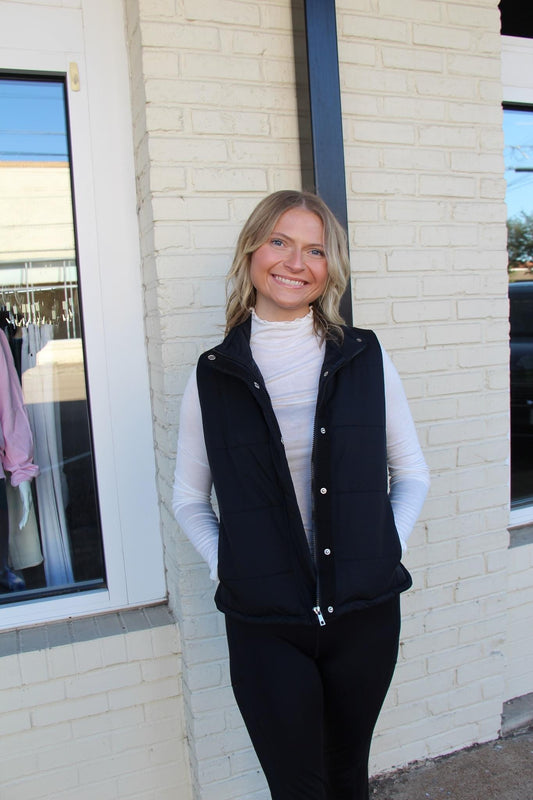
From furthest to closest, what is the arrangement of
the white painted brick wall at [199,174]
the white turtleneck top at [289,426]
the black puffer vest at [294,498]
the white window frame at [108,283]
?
the white window frame at [108,283]
the white painted brick wall at [199,174]
the white turtleneck top at [289,426]
the black puffer vest at [294,498]

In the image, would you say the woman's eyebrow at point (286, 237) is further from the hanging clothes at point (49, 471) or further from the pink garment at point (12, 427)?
the pink garment at point (12, 427)

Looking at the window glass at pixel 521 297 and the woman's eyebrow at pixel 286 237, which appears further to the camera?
the window glass at pixel 521 297

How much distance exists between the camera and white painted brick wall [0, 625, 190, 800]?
2064 mm

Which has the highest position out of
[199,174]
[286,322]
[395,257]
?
[199,174]

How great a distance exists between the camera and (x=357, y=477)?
59.1 inches

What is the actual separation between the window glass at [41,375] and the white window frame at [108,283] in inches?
3.6

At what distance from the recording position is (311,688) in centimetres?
145

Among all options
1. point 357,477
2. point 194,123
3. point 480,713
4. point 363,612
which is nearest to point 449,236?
point 194,123

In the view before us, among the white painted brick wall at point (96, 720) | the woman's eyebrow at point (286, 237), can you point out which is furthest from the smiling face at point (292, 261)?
the white painted brick wall at point (96, 720)

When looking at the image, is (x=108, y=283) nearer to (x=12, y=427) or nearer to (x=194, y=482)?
(x=12, y=427)

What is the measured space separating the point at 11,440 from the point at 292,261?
1317 mm

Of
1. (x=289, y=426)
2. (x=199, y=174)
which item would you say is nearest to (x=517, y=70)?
(x=199, y=174)

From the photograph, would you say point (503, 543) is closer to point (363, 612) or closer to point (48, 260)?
point (363, 612)

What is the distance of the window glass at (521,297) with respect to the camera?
2932mm
